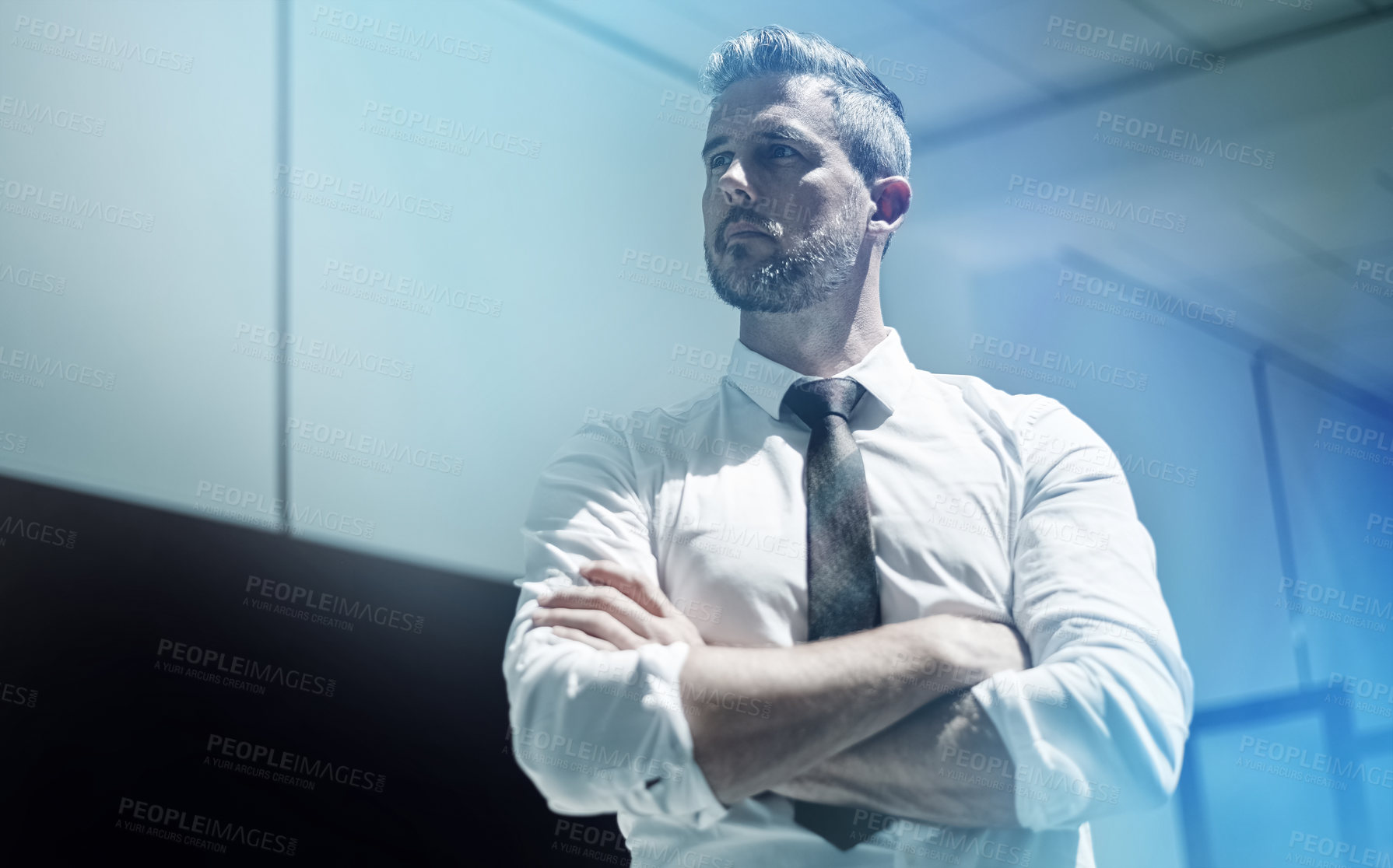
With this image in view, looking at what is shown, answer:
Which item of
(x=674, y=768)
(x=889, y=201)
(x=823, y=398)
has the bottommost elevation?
(x=674, y=768)

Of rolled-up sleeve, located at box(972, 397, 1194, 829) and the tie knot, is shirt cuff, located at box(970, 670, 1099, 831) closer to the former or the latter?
rolled-up sleeve, located at box(972, 397, 1194, 829)

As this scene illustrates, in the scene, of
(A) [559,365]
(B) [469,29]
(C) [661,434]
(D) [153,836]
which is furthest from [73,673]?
(B) [469,29]

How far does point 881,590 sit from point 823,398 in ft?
1.41

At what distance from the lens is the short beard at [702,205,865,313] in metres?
1.78

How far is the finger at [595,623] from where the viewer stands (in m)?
1.32

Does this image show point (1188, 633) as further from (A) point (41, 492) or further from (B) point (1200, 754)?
(A) point (41, 492)

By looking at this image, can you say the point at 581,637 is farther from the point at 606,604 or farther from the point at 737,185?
the point at 737,185

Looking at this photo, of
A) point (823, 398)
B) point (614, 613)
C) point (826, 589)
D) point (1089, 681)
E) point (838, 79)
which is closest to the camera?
point (1089, 681)

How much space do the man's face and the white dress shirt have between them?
7.4 inches

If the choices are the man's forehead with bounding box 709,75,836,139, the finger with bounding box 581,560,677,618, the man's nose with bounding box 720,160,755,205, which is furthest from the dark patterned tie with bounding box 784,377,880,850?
the man's forehead with bounding box 709,75,836,139

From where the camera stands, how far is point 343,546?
199 cm

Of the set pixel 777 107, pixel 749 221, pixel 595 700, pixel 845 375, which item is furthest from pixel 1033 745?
pixel 777 107

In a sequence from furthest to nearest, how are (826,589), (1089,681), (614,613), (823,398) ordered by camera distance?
1. (823,398)
2. (826,589)
3. (614,613)
4. (1089,681)

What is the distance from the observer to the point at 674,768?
4.21ft
